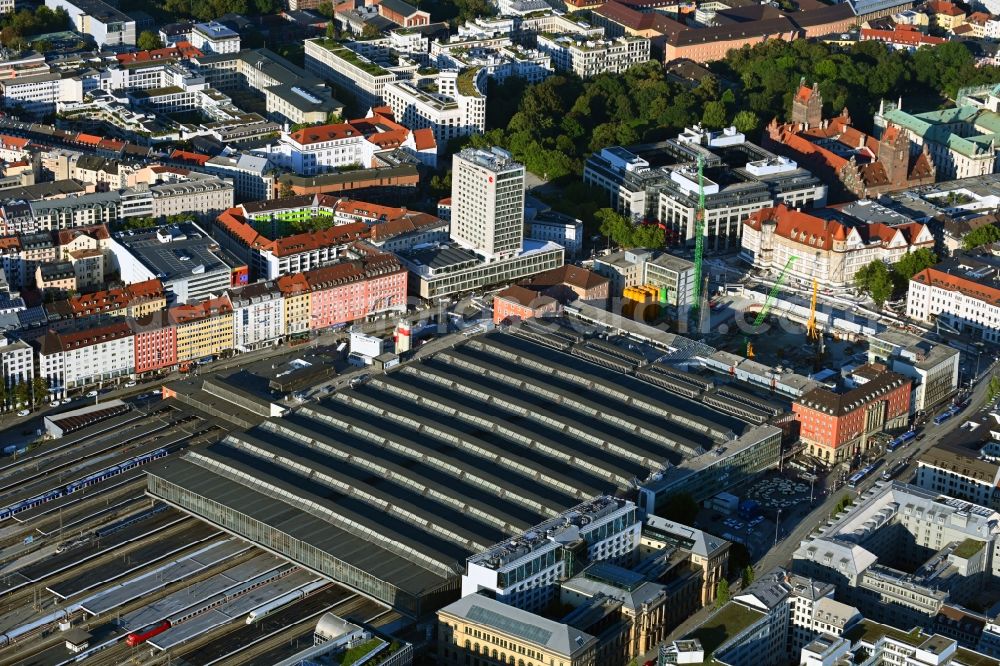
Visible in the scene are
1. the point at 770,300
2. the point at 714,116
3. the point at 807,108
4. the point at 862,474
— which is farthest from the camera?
the point at 714,116

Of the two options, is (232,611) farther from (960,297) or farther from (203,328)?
(960,297)

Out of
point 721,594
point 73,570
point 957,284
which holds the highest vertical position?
point 957,284

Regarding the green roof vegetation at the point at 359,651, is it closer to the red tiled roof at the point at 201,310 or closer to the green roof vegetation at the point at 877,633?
the green roof vegetation at the point at 877,633

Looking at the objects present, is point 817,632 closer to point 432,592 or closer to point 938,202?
point 432,592

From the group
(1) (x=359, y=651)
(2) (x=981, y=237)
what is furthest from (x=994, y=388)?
(1) (x=359, y=651)

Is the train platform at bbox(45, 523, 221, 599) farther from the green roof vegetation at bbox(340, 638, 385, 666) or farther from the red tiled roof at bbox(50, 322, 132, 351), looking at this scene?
the red tiled roof at bbox(50, 322, 132, 351)

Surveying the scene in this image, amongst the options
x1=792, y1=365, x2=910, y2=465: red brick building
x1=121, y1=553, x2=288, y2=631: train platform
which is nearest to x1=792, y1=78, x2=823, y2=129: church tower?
x1=792, y1=365, x2=910, y2=465: red brick building
